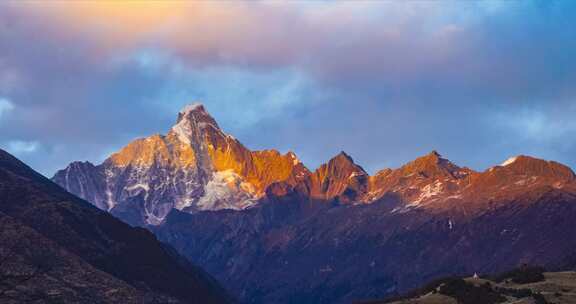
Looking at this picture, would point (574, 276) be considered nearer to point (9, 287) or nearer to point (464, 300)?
point (464, 300)

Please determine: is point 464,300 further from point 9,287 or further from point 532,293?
point 9,287

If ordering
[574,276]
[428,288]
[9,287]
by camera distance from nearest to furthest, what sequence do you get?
1. [9,287]
2. [574,276]
3. [428,288]

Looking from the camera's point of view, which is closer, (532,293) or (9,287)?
(9,287)

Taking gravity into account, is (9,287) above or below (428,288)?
below

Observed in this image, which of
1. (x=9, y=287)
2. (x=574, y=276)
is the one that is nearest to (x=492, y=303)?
(x=574, y=276)

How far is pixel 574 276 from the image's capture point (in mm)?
148375

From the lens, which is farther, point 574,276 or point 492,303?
point 574,276

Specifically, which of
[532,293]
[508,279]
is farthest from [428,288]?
[532,293]

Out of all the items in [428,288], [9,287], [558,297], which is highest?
[428,288]

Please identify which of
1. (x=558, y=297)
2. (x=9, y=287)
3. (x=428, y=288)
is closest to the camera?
(x=9, y=287)

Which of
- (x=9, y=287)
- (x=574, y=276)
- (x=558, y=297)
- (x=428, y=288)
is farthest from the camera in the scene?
(x=428, y=288)

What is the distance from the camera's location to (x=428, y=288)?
164 metres

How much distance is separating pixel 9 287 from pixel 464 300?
92953 millimetres

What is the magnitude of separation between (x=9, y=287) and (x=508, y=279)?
120 metres
